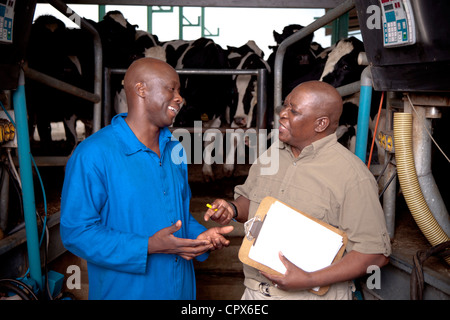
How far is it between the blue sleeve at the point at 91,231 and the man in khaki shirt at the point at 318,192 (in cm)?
33

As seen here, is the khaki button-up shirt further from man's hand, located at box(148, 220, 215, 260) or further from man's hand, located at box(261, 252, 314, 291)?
man's hand, located at box(148, 220, 215, 260)

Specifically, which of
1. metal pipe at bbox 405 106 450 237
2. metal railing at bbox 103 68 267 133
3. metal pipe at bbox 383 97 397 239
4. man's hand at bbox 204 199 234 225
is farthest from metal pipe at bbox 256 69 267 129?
man's hand at bbox 204 199 234 225

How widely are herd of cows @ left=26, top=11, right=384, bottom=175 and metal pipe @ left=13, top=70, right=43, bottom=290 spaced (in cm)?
165

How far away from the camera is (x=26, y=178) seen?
202cm

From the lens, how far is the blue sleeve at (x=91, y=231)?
5.14 feet

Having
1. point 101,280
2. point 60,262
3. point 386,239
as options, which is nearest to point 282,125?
point 386,239

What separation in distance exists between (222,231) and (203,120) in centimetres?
339

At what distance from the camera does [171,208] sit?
178cm

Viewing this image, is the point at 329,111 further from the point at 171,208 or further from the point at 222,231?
the point at 171,208

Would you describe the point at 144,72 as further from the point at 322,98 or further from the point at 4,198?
the point at 4,198

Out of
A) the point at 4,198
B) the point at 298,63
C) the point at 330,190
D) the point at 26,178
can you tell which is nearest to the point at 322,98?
the point at 330,190

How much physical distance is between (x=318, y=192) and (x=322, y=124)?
295 mm

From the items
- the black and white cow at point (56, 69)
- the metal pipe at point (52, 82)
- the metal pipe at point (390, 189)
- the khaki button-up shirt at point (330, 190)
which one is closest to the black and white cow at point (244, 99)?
the black and white cow at point (56, 69)

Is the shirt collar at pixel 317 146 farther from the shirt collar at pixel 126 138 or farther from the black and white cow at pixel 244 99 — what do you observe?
the black and white cow at pixel 244 99
